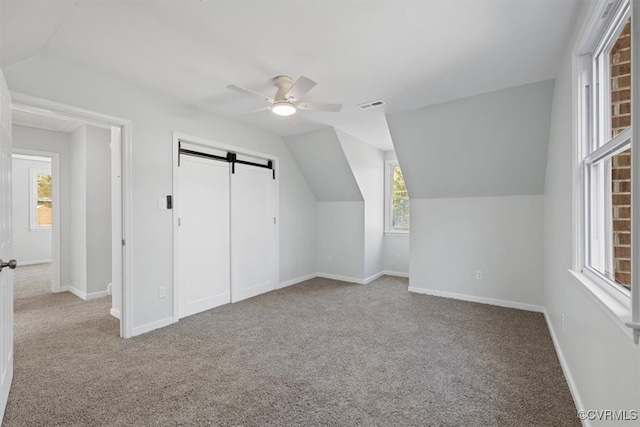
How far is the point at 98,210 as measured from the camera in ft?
14.5

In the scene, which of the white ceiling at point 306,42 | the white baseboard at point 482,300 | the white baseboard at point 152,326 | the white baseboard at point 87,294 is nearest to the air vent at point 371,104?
the white ceiling at point 306,42

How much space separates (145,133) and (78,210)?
237 cm

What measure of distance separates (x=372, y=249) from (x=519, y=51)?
3665 millimetres

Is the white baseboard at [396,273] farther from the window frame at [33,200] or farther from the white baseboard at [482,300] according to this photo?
the window frame at [33,200]

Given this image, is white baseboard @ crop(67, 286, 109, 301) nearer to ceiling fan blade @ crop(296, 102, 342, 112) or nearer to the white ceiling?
the white ceiling

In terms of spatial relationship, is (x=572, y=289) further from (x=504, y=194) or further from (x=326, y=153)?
(x=326, y=153)

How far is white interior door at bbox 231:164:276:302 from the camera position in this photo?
4.16m

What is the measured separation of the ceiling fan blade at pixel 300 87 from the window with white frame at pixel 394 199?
11.7 feet

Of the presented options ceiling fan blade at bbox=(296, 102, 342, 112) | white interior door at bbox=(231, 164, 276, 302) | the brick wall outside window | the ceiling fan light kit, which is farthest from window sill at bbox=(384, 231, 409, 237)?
the brick wall outside window

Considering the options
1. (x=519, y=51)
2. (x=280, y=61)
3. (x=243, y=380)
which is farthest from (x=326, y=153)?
(x=243, y=380)

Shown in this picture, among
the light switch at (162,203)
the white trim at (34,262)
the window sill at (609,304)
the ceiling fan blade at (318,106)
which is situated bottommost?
the white trim at (34,262)

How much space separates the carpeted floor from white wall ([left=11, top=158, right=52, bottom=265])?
4014 mm

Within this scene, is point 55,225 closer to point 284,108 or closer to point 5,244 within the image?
point 5,244

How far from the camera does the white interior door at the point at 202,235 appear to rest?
3.53 m
